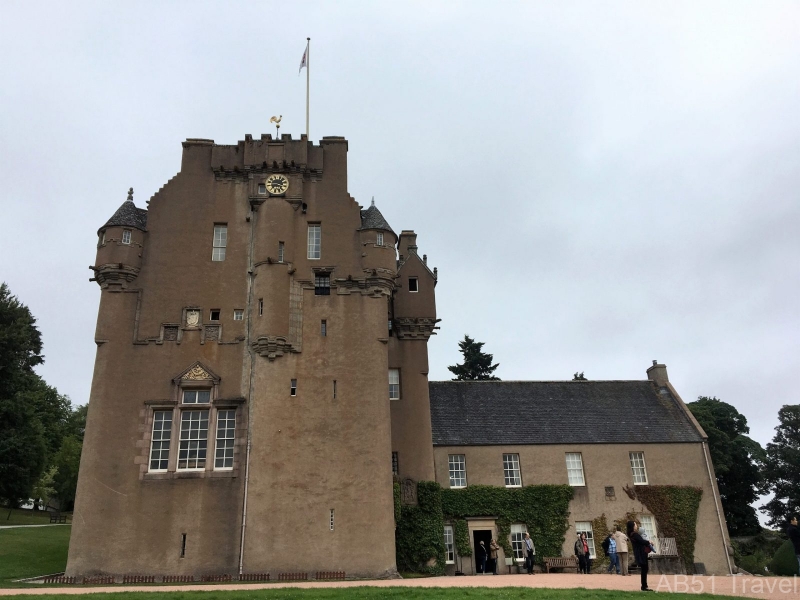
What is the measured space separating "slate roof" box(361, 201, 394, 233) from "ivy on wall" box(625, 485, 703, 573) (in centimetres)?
1898

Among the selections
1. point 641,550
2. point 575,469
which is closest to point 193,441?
point 641,550

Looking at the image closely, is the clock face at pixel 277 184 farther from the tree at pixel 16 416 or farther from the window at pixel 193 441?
the tree at pixel 16 416

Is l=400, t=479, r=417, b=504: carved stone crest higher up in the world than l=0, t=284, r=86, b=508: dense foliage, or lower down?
lower down

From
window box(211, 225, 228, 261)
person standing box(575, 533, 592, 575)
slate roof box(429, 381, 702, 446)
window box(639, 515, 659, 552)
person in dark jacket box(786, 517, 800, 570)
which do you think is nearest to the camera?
person in dark jacket box(786, 517, 800, 570)

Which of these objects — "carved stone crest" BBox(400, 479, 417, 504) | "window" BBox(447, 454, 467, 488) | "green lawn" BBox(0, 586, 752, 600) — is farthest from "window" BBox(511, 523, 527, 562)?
"green lawn" BBox(0, 586, 752, 600)

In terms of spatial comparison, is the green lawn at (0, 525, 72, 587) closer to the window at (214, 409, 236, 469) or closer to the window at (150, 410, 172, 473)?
the window at (150, 410, 172, 473)

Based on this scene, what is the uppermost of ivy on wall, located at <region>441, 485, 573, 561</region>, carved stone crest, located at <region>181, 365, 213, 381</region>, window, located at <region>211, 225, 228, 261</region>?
window, located at <region>211, 225, 228, 261</region>

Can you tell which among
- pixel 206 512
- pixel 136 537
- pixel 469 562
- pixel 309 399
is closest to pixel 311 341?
pixel 309 399

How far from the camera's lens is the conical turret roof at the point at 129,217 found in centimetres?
2780

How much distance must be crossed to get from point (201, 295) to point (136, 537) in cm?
1029

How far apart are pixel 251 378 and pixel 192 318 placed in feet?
13.3

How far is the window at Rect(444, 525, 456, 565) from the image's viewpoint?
29.4m

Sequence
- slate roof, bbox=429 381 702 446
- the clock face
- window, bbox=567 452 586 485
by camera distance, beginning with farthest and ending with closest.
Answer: slate roof, bbox=429 381 702 446
window, bbox=567 452 586 485
the clock face

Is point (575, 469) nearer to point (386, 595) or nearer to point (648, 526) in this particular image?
point (648, 526)
